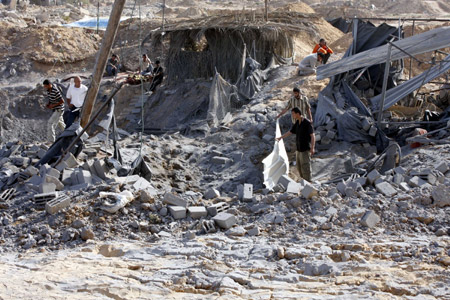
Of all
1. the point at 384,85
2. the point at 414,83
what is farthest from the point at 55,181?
the point at 414,83

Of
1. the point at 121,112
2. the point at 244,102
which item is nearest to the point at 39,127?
the point at 121,112

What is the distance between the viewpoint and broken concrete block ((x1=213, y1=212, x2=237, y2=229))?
6383mm

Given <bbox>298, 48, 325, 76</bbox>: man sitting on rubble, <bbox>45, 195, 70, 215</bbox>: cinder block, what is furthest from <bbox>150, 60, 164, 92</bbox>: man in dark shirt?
<bbox>45, 195, 70, 215</bbox>: cinder block

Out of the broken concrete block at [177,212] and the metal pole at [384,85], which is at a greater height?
the metal pole at [384,85]

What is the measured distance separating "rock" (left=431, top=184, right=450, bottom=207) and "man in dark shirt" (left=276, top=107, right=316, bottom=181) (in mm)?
1968

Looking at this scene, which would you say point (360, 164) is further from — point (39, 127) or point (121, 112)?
point (39, 127)

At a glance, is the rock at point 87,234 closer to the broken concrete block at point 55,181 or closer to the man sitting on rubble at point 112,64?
the broken concrete block at point 55,181

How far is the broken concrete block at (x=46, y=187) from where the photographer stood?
23.6 feet

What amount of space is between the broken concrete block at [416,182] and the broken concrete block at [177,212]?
2814 mm

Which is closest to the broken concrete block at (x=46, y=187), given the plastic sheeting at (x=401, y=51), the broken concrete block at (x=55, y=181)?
the broken concrete block at (x=55, y=181)

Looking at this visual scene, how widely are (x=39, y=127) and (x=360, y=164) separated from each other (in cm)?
1183

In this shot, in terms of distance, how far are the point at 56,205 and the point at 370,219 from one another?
3.52m

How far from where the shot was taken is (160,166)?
31.1 ft

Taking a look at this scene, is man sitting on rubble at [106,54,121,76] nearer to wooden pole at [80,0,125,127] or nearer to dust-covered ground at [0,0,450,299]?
dust-covered ground at [0,0,450,299]
